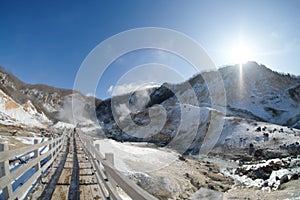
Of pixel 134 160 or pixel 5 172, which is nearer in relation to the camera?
pixel 5 172

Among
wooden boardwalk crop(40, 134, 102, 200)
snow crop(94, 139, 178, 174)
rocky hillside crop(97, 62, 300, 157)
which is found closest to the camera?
wooden boardwalk crop(40, 134, 102, 200)

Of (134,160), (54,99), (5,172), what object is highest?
(54,99)

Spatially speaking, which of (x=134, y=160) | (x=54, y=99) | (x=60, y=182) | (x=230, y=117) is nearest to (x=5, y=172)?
(x=60, y=182)

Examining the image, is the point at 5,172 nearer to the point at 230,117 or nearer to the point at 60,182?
the point at 60,182

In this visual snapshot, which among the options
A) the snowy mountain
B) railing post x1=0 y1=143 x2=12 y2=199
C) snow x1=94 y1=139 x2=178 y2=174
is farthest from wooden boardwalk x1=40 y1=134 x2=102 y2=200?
the snowy mountain

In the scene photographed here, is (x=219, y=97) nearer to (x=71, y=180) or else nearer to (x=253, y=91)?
(x=253, y=91)

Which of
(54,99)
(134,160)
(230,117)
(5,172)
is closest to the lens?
(5,172)

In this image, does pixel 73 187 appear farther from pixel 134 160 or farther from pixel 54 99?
pixel 54 99

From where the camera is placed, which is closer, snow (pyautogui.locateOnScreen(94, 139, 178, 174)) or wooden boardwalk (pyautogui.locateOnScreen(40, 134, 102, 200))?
wooden boardwalk (pyautogui.locateOnScreen(40, 134, 102, 200))

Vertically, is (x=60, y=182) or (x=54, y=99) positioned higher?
(x=54, y=99)

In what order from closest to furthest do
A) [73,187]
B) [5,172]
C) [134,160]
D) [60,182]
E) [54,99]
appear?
[5,172], [73,187], [60,182], [134,160], [54,99]

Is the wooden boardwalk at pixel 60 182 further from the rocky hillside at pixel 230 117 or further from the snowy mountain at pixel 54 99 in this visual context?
the snowy mountain at pixel 54 99

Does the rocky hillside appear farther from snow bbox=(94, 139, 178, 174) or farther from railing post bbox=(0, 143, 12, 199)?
railing post bbox=(0, 143, 12, 199)
